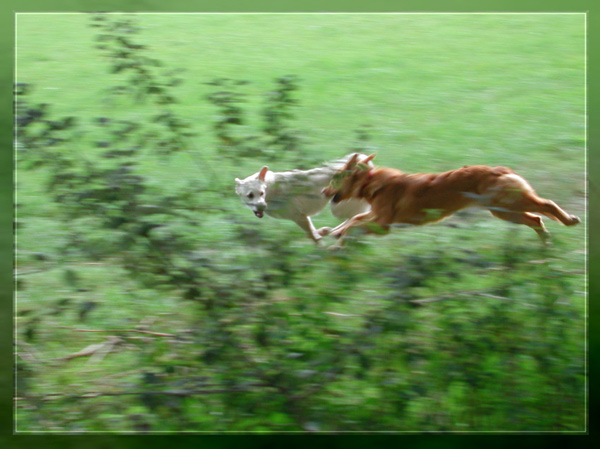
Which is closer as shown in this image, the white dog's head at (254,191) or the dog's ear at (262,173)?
the dog's ear at (262,173)

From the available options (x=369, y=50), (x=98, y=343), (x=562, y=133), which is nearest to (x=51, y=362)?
(x=98, y=343)

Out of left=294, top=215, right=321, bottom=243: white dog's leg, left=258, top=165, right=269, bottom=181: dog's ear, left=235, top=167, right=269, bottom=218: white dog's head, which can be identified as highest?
left=258, top=165, right=269, bottom=181: dog's ear

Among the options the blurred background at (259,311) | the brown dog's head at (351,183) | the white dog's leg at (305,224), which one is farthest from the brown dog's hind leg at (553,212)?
the white dog's leg at (305,224)

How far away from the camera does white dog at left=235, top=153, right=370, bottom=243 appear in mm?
4371

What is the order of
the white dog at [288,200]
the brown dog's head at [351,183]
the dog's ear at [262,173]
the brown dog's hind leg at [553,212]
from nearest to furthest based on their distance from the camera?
the brown dog's head at [351,183], the white dog at [288,200], the brown dog's hind leg at [553,212], the dog's ear at [262,173]

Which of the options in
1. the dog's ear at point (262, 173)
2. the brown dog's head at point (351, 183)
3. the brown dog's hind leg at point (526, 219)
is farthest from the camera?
the dog's ear at point (262, 173)

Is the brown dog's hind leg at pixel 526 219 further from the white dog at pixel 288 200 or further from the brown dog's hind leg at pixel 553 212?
the white dog at pixel 288 200

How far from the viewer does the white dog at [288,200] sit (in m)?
4.37

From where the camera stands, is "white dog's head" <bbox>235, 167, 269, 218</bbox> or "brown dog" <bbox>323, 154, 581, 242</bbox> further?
"white dog's head" <bbox>235, 167, 269, 218</bbox>

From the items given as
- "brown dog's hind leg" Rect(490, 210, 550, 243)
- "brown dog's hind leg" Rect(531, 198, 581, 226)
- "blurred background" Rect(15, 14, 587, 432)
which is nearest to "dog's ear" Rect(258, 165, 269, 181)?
"blurred background" Rect(15, 14, 587, 432)

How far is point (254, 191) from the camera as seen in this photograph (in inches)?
217

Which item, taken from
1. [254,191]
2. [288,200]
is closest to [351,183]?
[288,200]

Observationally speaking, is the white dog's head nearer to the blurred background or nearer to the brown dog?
the brown dog

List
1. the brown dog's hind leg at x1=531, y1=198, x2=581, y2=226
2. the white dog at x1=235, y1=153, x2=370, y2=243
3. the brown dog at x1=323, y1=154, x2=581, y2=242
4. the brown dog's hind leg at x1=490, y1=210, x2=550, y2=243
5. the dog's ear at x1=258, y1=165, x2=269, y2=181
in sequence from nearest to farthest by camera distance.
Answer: the brown dog's hind leg at x1=490, y1=210, x2=550, y2=243 < the white dog at x1=235, y1=153, x2=370, y2=243 < the brown dog at x1=323, y1=154, x2=581, y2=242 < the brown dog's hind leg at x1=531, y1=198, x2=581, y2=226 < the dog's ear at x1=258, y1=165, x2=269, y2=181
